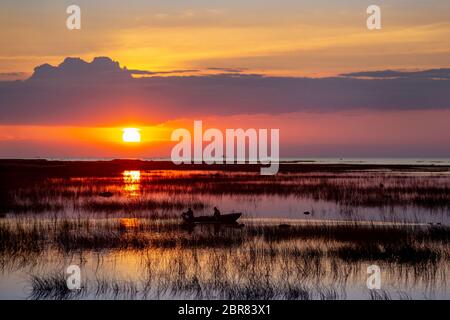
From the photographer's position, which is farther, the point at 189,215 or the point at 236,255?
the point at 189,215

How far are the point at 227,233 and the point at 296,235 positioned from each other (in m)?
2.31

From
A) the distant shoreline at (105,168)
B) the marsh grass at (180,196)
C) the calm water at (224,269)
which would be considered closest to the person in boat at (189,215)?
the calm water at (224,269)

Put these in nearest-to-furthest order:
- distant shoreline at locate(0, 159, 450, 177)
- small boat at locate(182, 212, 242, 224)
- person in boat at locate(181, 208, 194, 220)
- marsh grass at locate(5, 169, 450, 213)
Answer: person in boat at locate(181, 208, 194, 220) → small boat at locate(182, 212, 242, 224) → marsh grass at locate(5, 169, 450, 213) → distant shoreline at locate(0, 159, 450, 177)

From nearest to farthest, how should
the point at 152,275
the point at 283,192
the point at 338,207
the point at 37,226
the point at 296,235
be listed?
the point at 152,275 < the point at 296,235 < the point at 37,226 < the point at 338,207 < the point at 283,192

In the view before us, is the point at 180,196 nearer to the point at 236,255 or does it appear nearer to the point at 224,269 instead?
the point at 236,255

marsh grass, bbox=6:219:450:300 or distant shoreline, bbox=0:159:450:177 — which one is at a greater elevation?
distant shoreline, bbox=0:159:450:177

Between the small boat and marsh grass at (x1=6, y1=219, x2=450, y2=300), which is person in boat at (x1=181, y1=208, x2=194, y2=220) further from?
marsh grass at (x1=6, y1=219, x2=450, y2=300)

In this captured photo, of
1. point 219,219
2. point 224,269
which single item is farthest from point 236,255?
point 219,219

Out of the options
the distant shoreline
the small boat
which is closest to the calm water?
the small boat

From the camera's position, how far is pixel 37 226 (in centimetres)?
2306

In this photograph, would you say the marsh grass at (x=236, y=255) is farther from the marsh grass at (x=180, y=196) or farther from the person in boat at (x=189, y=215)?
the marsh grass at (x=180, y=196)

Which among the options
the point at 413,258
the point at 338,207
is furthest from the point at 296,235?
the point at 338,207
